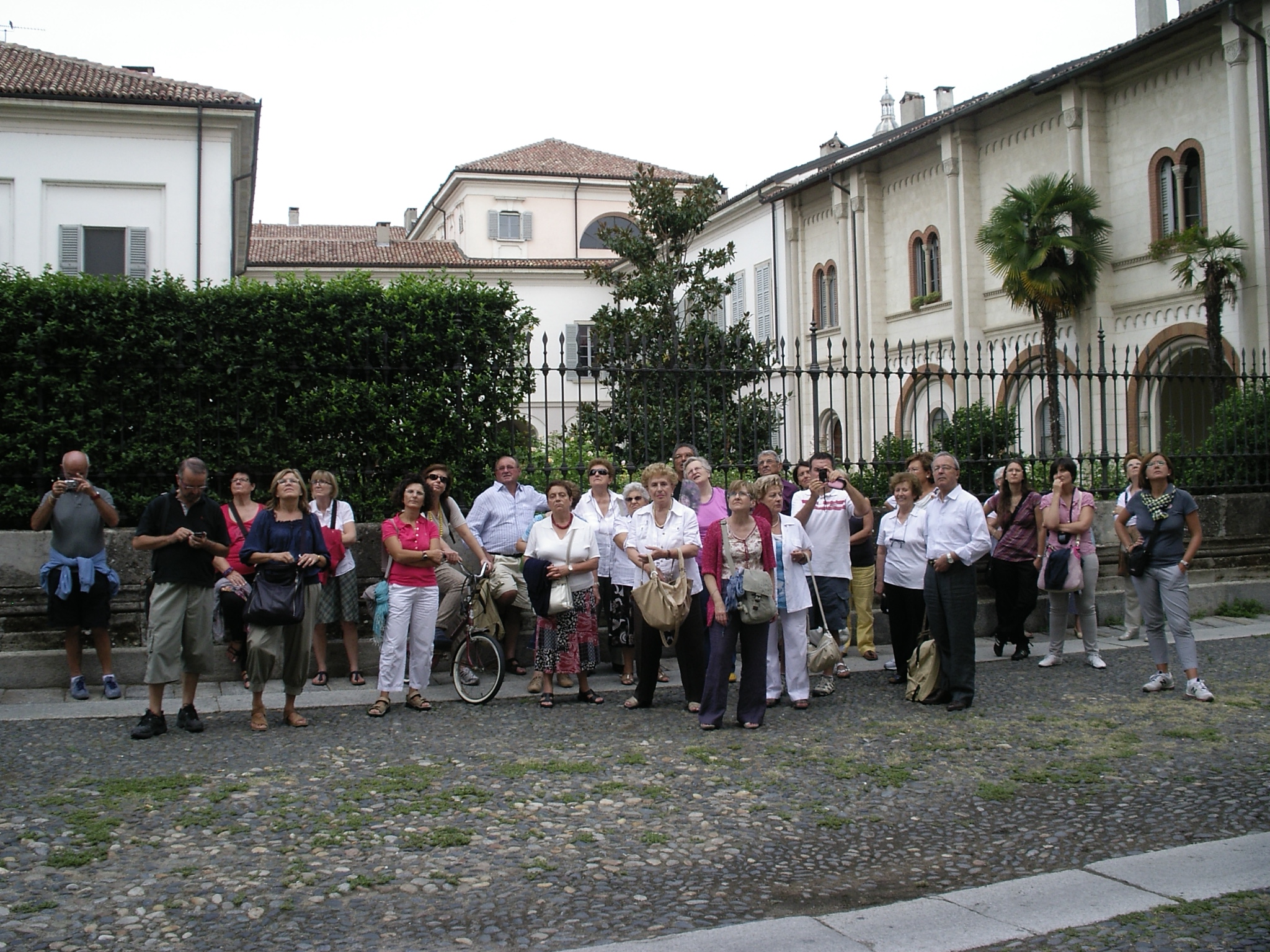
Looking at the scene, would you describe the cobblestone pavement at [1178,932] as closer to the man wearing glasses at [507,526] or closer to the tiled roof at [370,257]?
the man wearing glasses at [507,526]

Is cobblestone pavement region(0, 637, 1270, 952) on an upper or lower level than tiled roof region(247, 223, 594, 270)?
lower

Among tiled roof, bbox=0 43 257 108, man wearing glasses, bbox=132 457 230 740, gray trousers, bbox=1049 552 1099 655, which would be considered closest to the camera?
man wearing glasses, bbox=132 457 230 740

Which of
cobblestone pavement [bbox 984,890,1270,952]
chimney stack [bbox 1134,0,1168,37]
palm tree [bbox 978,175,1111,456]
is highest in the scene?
chimney stack [bbox 1134,0,1168,37]

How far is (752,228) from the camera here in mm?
39312

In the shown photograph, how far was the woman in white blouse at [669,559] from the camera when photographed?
8.23 m

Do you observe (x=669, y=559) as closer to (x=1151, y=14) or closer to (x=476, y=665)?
(x=476, y=665)

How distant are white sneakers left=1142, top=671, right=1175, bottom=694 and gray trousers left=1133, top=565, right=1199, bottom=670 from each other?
106 mm

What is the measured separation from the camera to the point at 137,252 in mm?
22891

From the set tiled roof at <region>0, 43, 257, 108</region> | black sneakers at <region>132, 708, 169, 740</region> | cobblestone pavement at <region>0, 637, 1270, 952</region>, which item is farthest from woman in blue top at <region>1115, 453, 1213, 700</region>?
tiled roof at <region>0, 43, 257, 108</region>

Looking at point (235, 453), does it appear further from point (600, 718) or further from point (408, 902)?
point (408, 902)

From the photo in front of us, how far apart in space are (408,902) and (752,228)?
36588 millimetres

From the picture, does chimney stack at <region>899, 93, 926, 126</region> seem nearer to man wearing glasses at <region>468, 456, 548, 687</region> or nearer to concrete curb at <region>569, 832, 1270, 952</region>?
man wearing glasses at <region>468, 456, 548, 687</region>

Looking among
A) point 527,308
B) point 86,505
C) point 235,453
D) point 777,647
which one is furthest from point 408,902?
point 527,308

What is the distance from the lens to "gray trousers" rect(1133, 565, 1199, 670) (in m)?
8.60
